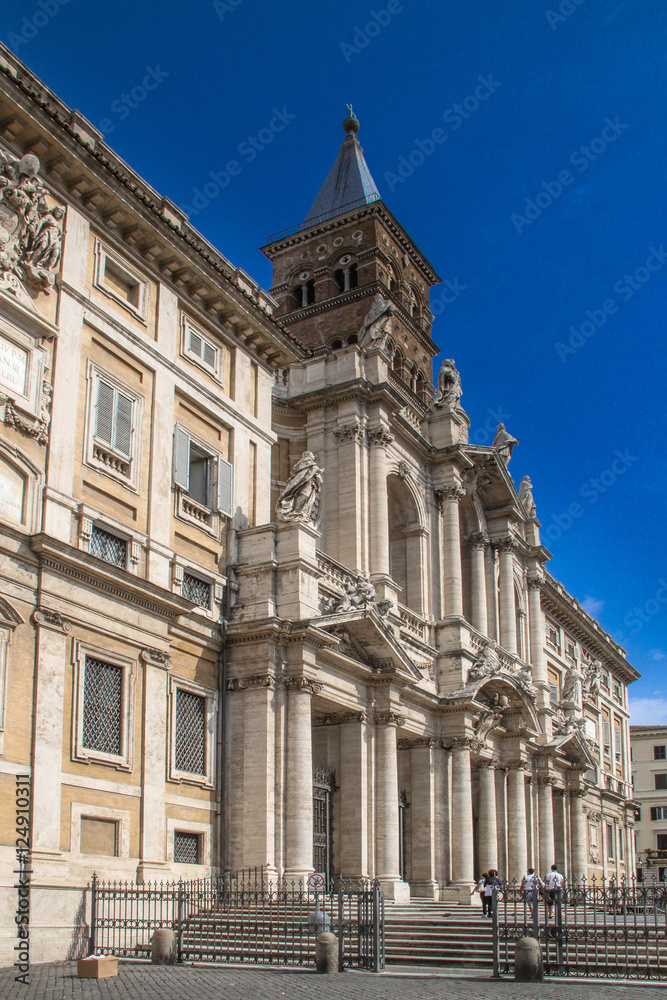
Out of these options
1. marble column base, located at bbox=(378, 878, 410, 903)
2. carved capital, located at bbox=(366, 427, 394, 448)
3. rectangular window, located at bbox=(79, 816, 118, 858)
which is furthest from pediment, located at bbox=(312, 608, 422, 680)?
rectangular window, located at bbox=(79, 816, 118, 858)

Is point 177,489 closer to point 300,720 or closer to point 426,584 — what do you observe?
point 300,720

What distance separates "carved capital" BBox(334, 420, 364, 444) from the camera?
106 feet

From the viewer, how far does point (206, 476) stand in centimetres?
2552

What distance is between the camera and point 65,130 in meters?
21.1

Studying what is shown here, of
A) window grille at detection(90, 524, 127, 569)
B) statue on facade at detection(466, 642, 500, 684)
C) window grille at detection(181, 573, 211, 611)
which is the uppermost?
window grille at detection(90, 524, 127, 569)

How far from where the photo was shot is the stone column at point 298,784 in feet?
76.4

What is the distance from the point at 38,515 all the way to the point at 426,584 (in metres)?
17.8

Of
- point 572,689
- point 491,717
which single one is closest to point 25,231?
point 491,717

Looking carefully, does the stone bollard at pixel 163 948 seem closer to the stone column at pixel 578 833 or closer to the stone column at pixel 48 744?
the stone column at pixel 48 744

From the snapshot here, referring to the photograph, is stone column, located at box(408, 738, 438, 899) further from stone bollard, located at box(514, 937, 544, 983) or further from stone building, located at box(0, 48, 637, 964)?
stone bollard, located at box(514, 937, 544, 983)

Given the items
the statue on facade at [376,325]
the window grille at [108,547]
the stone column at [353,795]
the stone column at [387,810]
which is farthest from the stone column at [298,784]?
the statue on facade at [376,325]

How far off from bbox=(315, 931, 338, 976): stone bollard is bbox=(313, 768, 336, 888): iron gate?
1024 cm

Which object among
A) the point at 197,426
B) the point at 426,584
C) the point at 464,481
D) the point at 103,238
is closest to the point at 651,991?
the point at 197,426

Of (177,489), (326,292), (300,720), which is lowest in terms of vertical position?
(300,720)
